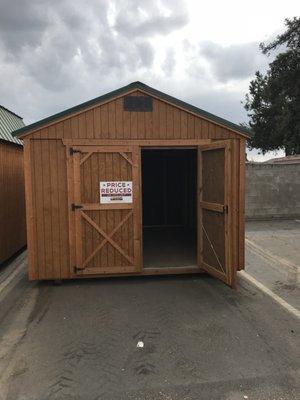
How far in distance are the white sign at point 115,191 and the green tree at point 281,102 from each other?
863 inches

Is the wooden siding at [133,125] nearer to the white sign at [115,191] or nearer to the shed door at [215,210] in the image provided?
the shed door at [215,210]

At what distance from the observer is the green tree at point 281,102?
26.8 metres

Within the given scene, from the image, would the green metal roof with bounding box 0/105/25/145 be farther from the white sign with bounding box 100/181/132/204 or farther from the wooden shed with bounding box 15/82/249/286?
the white sign with bounding box 100/181/132/204

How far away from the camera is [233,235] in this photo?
7.09 metres

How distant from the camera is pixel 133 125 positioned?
7.89 m

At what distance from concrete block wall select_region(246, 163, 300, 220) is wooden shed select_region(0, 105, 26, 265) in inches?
339

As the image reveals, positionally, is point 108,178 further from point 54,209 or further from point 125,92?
point 125,92

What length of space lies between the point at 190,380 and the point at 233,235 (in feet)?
10.3

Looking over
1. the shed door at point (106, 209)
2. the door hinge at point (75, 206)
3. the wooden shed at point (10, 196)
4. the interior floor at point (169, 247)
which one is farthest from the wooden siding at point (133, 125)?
the interior floor at point (169, 247)

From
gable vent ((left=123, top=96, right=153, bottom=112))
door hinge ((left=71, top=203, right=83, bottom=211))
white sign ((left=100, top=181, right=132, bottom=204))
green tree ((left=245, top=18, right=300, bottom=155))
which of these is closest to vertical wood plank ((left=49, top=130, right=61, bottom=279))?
door hinge ((left=71, top=203, right=83, bottom=211))

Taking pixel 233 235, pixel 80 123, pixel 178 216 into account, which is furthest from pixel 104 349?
pixel 178 216

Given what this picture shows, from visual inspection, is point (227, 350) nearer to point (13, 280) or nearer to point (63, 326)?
point (63, 326)

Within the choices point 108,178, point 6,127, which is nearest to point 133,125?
point 108,178

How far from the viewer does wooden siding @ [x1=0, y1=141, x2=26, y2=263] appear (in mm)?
9422
